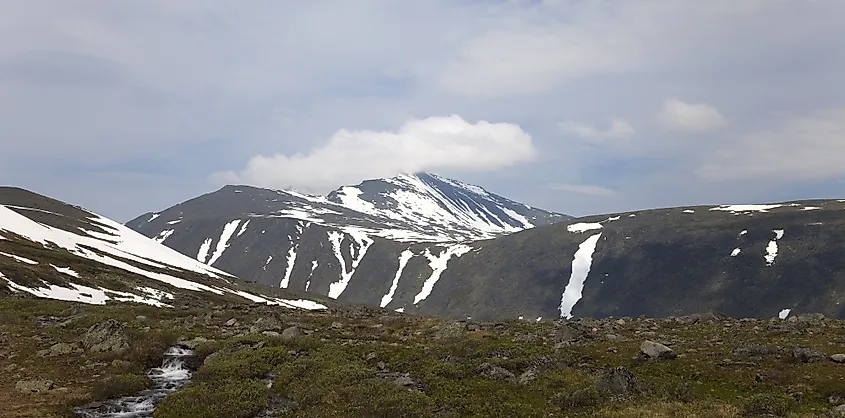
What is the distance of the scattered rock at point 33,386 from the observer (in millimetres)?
24953

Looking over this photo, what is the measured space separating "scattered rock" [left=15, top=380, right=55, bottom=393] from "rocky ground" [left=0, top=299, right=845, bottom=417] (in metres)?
0.07

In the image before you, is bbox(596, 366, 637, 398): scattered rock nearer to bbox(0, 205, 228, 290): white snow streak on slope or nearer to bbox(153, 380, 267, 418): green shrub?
bbox(153, 380, 267, 418): green shrub

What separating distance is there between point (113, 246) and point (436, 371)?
15859cm

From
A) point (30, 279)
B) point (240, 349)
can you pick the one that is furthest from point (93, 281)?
point (240, 349)

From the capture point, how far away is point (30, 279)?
69.5m

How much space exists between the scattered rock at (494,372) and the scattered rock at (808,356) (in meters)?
13.6

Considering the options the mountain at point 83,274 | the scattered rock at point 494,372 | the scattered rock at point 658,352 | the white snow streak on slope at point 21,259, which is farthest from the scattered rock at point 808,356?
the white snow streak on slope at point 21,259

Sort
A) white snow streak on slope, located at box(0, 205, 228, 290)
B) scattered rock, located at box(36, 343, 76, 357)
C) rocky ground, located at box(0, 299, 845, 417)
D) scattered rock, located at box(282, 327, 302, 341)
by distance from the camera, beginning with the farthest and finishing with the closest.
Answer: white snow streak on slope, located at box(0, 205, 228, 290)
scattered rock, located at box(282, 327, 302, 341)
scattered rock, located at box(36, 343, 76, 357)
rocky ground, located at box(0, 299, 845, 417)

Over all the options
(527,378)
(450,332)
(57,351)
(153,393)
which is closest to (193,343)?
(57,351)

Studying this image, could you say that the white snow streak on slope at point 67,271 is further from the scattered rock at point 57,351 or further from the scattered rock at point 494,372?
the scattered rock at point 494,372

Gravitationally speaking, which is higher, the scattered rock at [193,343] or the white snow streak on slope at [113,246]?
the white snow streak on slope at [113,246]

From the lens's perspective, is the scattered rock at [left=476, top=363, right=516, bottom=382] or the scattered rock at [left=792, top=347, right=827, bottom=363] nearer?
the scattered rock at [left=792, top=347, right=827, bottom=363]

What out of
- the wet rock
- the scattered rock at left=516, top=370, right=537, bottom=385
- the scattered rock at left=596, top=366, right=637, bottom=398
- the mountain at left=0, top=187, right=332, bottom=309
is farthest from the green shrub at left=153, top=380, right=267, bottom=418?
the mountain at left=0, top=187, right=332, bottom=309

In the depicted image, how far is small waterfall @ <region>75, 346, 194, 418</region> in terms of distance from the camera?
23641 millimetres
